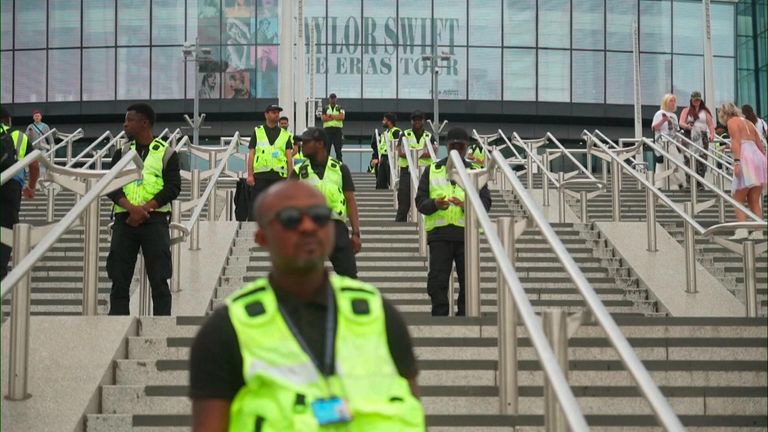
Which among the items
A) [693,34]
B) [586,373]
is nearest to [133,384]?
[586,373]

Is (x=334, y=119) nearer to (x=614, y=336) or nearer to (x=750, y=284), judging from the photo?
(x=750, y=284)

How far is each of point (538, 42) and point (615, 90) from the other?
9.02 ft

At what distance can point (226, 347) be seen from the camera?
291 cm

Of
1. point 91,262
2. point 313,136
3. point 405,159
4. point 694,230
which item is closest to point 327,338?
point 91,262

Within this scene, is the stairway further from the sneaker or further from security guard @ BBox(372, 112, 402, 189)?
security guard @ BBox(372, 112, 402, 189)

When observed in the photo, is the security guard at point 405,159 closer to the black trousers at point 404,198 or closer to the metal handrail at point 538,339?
the black trousers at point 404,198

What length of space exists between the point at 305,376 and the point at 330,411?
109 mm

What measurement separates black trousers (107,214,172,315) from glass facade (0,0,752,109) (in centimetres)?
3141

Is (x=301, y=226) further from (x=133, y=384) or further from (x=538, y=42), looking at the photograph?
(x=538, y=42)

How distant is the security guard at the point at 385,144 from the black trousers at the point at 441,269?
25.9ft

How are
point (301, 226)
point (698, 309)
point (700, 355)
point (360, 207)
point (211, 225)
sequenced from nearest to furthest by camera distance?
point (301, 226) < point (700, 355) < point (698, 309) < point (211, 225) < point (360, 207)

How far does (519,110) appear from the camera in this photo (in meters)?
39.7

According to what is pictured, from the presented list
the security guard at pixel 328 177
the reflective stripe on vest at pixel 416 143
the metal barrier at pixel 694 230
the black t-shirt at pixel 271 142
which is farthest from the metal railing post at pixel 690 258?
the reflective stripe on vest at pixel 416 143

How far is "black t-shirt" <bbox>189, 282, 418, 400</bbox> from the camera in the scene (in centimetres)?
291
